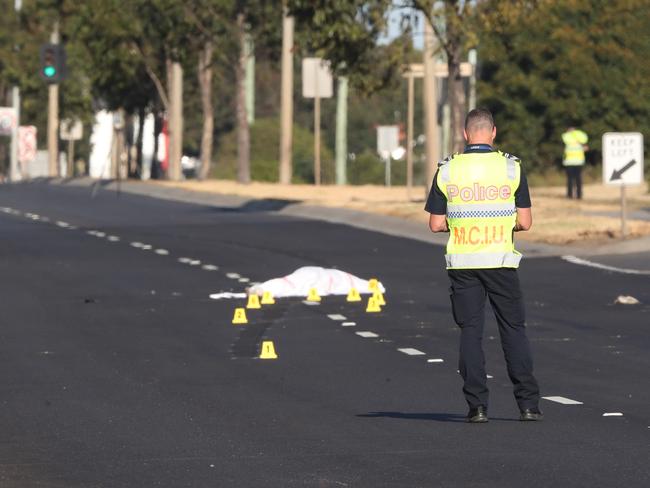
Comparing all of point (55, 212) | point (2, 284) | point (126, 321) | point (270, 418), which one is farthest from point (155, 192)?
point (270, 418)

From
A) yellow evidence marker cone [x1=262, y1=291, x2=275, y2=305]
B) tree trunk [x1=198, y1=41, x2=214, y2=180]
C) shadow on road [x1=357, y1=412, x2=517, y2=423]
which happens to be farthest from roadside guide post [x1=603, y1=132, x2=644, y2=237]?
tree trunk [x1=198, y1=41, x2=214, y2=180]

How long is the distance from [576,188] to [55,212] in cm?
1150

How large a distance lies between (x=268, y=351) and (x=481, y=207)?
4.49 metres

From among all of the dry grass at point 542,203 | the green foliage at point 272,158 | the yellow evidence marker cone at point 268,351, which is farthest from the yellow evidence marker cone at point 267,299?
the green foliage at point 272,158

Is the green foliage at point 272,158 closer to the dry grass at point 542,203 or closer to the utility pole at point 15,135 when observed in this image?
the utility pole at point 15,135

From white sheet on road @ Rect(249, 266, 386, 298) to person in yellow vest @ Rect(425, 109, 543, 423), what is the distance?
33.2 ft

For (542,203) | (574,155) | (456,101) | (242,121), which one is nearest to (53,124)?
(242,121)

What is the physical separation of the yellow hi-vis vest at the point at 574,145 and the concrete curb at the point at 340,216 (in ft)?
18.5

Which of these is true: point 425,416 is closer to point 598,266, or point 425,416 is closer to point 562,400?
point 562,400

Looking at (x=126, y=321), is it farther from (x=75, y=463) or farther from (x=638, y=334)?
(x=75, y=463)

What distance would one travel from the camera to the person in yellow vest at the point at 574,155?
145 feet

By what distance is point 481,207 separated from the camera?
1195 centimetres

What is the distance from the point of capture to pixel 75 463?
1044 centimetres

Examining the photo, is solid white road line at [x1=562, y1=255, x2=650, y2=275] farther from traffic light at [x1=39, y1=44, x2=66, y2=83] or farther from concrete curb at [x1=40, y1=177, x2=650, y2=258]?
traffic light at [x1=39, y1=44, x2=66, y2=83]
